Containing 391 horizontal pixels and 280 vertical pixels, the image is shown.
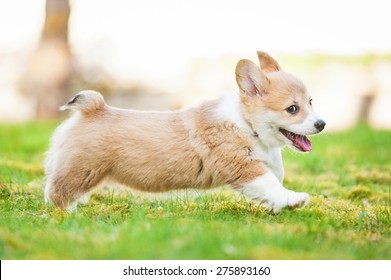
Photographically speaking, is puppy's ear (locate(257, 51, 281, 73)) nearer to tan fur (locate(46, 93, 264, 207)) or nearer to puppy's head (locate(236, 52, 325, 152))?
puppy's head (locate(236, 52, 325, 152))

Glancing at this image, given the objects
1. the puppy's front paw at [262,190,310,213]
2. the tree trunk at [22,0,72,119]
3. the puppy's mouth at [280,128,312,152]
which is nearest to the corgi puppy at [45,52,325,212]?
the puppy's mouth at [280,128,312,152]

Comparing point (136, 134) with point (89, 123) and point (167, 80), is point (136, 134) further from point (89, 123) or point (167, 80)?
point (167, 80)

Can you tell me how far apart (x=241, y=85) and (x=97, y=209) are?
141 cm

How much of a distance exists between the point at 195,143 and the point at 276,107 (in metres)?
0.66

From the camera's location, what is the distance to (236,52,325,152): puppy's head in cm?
448

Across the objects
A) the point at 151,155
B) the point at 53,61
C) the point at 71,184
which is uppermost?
the point at 151,155

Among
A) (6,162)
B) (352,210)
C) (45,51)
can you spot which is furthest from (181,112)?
(45,51)

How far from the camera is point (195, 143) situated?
4598 mm

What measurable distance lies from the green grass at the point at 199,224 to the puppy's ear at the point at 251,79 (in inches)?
33.5

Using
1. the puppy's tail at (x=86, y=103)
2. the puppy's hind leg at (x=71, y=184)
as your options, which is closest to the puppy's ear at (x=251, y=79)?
the puppy's tail at (x=86, y=103)

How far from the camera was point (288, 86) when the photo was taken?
4.55m

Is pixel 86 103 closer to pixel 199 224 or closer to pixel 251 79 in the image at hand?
pixel 251 79

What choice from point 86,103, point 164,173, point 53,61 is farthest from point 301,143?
point 53,61

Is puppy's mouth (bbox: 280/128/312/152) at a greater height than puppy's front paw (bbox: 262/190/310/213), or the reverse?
puppy's mouth (bbox: 280/128/312/152)
